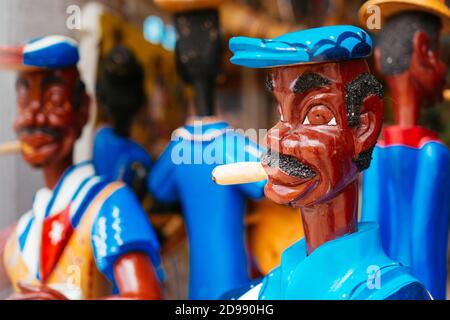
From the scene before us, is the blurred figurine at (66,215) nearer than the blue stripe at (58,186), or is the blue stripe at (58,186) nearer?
the blurred figurine at (66,215)

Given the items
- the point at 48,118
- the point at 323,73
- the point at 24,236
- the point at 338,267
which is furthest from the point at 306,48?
the point at 24,236

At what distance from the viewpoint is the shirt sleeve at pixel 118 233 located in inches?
46.2

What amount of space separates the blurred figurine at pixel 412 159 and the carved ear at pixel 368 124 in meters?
0.28

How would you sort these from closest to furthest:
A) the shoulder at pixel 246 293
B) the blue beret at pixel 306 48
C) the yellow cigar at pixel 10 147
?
the blue beret at pixel 306 48 < the shoulder at pixel 246 293 < the yellow cigar at pixel 10 147

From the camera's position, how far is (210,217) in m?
1.38

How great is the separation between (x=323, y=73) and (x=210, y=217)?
22.2 inches

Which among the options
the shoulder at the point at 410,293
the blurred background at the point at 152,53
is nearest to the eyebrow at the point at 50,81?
the blurred background at the point at 152,53

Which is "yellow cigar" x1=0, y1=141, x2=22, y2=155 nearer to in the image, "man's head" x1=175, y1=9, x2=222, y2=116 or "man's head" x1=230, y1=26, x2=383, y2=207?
"man's head" x1=175, y1=9, x2=222, y2=116

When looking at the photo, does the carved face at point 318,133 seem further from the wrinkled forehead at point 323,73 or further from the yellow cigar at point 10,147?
the yellow cigar at point 10,147

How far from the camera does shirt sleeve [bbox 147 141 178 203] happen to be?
150 centimetres

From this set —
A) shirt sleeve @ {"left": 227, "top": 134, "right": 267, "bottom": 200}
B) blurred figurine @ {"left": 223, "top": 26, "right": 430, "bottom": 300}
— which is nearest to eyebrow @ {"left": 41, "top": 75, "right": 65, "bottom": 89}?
shirt sleeve @ {"left": 227, "top": 134, "right": 267, "bottom": 200}
